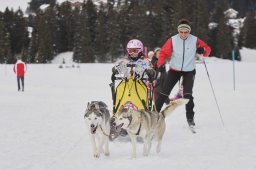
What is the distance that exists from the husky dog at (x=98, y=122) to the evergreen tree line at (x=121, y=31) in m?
54.0

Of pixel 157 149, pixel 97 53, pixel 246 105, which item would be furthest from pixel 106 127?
pixel 97 53

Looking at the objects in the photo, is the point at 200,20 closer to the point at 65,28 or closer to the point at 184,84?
the point at 65,28

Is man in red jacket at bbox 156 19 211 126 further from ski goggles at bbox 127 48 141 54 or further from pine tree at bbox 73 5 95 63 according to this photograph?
pine tree at bbox 73 5 95 63

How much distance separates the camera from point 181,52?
25.9 feet

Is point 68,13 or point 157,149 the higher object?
point 68,13

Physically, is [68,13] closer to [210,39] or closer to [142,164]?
[210,39]

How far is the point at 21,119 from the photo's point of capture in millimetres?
10422

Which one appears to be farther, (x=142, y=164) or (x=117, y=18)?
(x=117, y=18)

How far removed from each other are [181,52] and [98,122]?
111 inches

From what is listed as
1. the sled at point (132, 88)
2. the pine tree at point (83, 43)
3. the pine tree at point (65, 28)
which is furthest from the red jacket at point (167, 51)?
the pine tree at point (65, 28)

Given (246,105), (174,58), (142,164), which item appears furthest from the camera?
(246,105)

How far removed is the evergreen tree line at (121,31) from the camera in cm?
6184

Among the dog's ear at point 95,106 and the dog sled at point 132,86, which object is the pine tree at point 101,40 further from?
the dog's ear at point 95,106

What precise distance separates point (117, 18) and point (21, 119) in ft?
189
